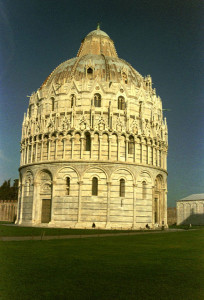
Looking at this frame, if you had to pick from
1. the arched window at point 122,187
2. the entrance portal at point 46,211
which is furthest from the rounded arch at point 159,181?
the entrance portal at point 46,211

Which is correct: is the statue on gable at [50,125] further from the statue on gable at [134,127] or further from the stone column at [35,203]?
the statue on gable at [134,127]

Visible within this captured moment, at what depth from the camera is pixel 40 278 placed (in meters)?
10.1

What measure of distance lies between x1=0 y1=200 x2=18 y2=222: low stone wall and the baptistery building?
1933 cm

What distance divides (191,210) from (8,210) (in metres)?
39.9

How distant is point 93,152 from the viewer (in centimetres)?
4409

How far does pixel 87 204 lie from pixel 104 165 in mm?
5462

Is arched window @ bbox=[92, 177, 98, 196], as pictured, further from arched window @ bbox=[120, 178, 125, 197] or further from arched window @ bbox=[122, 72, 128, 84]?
arched window @ bbox=[122, 72, 128, 84]

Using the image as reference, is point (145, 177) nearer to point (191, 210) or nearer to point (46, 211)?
point (46, 211)

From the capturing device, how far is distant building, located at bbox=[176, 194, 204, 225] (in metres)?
74.1

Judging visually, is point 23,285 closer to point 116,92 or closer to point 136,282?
point 136,282

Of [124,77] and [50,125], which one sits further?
[124,77]

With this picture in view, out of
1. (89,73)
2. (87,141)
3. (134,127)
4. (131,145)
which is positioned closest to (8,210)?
(87,141)

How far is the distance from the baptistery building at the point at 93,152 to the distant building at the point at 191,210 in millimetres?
27091

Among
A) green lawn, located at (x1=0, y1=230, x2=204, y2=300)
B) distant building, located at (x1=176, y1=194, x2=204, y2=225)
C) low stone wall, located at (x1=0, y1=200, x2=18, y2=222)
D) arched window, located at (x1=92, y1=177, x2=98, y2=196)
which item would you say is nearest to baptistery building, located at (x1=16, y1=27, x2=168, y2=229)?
arched window, located at (x1=92, y1=177, x2=98, y2=196)
